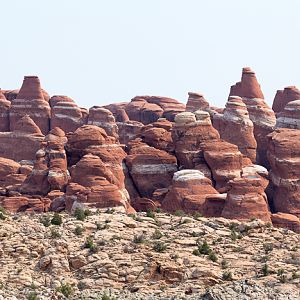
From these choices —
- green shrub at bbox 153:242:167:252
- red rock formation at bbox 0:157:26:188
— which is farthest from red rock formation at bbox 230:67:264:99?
green shrub at bbox 153:242:167:252

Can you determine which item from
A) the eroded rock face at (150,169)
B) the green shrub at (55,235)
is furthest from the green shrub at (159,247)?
the eroded rock face at (150,169)

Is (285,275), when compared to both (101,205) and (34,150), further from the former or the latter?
(34,150)

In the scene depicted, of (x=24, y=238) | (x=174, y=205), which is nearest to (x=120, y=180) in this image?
(x=174, y=205)

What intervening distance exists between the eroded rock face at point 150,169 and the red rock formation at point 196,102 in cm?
2428

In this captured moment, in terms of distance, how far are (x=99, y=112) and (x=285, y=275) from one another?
75799 mm

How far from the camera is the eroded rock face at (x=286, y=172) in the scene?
8359 cm

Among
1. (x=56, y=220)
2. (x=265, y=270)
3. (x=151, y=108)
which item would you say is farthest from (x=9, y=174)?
(x=265, y=270)

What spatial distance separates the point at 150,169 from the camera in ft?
280

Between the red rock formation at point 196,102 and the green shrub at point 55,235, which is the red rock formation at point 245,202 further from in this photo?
the red rock formation at point 196,102

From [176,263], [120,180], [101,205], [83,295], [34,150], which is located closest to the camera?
[83,295]

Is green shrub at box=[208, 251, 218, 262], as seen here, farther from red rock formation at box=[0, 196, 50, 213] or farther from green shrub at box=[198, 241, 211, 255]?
red rock formation at box=[0, 196, 50, 213]

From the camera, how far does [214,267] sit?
41344mm

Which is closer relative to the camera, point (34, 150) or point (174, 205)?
point (174, 205)

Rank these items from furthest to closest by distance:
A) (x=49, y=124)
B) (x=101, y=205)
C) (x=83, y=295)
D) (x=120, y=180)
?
1. (x=49, y=124)
2. (x=120, y=180)
3. (x=101, y=205)
4. (x=83, y=295)
